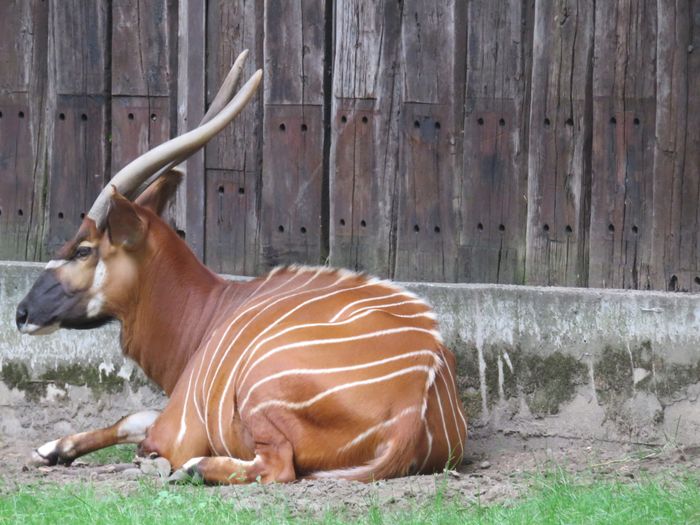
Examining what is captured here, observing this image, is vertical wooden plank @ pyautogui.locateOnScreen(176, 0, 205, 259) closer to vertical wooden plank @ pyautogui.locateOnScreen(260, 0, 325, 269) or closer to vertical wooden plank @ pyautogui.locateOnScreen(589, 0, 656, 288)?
vertical wooden plank @ pyautogui.locateOnScreen(260, 0, 325, 269)

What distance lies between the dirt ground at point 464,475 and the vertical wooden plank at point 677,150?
82 centimetres

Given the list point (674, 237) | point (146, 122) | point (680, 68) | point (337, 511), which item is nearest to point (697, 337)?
point (674, 237)

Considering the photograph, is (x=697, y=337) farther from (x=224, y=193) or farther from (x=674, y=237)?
(x=224, y=193)

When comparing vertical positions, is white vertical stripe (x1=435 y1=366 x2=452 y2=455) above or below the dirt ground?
above

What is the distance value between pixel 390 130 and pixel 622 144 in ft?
3.54

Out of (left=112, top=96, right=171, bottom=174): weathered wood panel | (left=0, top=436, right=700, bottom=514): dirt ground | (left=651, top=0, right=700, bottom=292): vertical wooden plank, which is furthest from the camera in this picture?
(left=112, top=96, right=171, bottom=174): weathered wood panel

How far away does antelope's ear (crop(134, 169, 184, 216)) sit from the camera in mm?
5504

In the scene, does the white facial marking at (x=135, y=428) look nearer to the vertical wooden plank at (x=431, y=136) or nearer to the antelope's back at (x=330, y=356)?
the antelope's back at (x=330, y=356)

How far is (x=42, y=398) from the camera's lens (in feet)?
19.5

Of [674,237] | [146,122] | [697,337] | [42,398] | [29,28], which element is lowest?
[42,398]

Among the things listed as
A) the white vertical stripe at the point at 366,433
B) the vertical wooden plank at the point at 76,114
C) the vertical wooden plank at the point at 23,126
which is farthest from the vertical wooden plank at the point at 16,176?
the white vertical stripe at the point at 366,433

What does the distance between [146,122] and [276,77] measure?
2.36 ft

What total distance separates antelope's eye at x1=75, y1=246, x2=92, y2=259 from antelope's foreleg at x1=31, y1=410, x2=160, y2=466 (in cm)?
74

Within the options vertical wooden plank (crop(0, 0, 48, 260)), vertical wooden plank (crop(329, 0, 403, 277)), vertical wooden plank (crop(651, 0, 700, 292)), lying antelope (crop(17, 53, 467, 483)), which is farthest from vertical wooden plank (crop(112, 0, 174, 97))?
vertical wooden plank (crop(651, 0, 700, 292))
